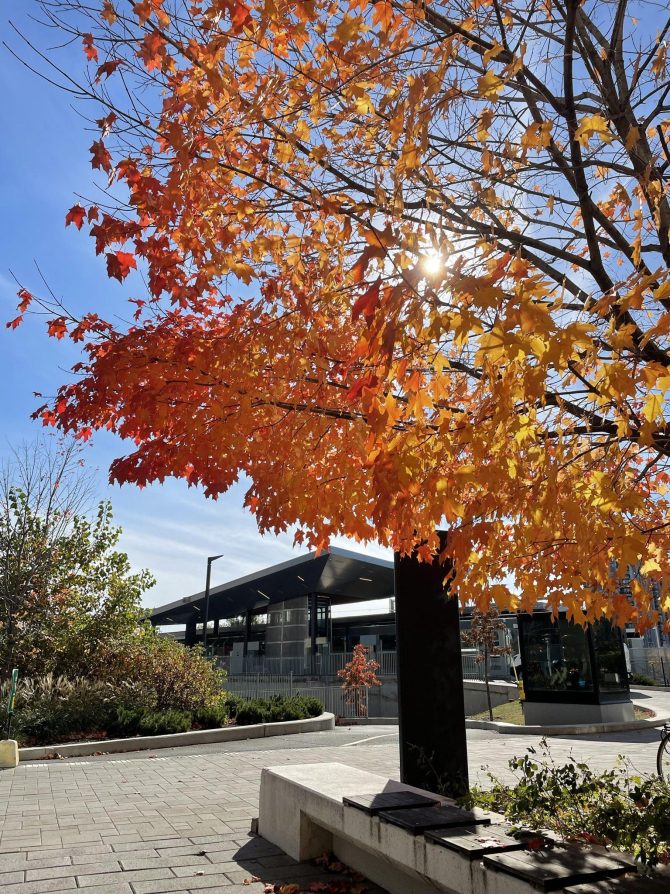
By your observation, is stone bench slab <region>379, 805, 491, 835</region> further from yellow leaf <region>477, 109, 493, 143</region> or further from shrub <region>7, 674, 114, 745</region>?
shrub <region>7, 674, 114, 745</region>

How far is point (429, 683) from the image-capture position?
627 cm

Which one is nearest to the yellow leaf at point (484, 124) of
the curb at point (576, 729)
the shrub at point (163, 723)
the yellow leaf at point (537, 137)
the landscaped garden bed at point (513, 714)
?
the yellow leaf at point (537, 137)

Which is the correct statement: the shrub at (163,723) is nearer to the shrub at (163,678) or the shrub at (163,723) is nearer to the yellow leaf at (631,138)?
the shrub at (163,678)

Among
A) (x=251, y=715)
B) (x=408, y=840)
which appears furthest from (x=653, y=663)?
(x=408, y=840)

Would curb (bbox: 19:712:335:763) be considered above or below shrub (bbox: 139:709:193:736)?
below

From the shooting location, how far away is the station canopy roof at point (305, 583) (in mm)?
33406

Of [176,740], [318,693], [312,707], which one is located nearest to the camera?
[176,740]

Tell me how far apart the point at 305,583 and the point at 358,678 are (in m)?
11.6

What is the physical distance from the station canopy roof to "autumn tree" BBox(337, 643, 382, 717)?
23.6ft

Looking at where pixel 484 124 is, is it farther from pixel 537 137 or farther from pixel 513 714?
pixel 513 714

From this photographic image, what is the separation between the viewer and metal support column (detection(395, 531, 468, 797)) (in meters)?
6.10

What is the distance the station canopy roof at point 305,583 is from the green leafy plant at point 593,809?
2559 centimetres

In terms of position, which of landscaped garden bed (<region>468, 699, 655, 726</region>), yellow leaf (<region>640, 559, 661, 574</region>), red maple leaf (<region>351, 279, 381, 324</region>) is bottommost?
landscaped garden bed (<region>468, 699, 655, 726</region>)

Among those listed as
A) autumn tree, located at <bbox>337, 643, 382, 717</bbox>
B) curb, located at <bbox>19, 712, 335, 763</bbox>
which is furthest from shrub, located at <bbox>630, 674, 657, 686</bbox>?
curb, located at <bbox>19, 712, 335, 763</bbox>
